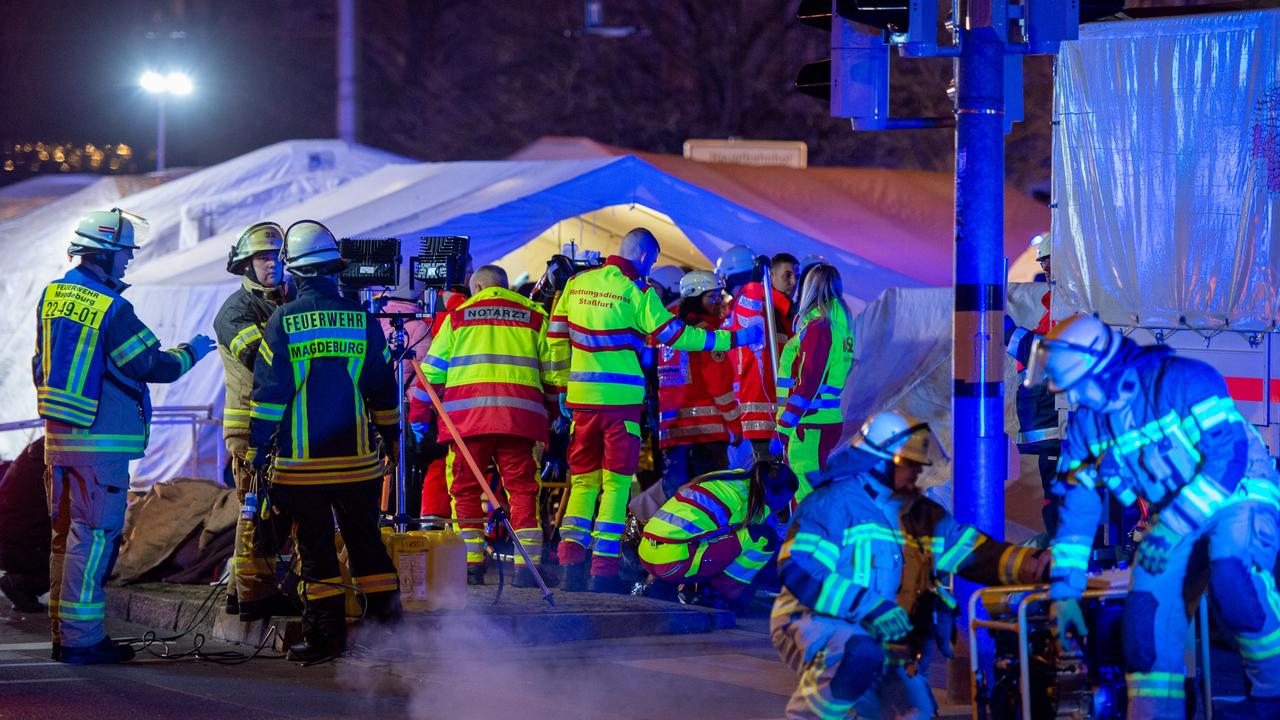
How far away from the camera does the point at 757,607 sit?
11.0 meters

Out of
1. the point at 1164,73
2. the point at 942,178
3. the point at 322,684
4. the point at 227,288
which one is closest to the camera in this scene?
the point at 322,684

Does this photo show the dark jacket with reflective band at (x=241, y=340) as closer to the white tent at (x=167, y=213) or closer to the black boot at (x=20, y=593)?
the black boot at (x=20, y=593)

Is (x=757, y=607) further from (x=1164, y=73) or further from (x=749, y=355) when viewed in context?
(x=1164, y=73)

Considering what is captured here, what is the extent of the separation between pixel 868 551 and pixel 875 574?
0.09 meters

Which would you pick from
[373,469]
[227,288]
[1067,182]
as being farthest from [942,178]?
[373,469]

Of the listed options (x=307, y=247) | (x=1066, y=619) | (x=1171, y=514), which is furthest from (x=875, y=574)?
(x=307, y=247)

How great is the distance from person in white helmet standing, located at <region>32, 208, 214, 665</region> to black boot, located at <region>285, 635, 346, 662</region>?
0.97 metres

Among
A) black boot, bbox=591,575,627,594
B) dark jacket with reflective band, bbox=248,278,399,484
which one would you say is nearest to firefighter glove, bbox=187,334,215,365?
dark jacket with reflective band, bbox=248,278,399,484

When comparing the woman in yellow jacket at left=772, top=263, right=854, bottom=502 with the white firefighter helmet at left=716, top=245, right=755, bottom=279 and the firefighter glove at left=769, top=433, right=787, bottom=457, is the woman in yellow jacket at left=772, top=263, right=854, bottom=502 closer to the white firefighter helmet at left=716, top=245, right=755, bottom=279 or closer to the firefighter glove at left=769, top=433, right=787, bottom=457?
the firefighter glove at left=769, top=433, right=787, bottom=457

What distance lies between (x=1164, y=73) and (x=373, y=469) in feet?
16.1

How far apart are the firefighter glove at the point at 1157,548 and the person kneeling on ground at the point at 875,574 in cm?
35

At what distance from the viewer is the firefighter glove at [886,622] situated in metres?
6.38

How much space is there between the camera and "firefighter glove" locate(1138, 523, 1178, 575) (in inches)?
255

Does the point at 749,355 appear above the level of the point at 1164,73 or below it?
below
